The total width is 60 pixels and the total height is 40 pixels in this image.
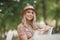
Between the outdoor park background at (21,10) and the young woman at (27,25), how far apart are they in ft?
0.18

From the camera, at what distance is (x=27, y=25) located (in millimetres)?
1121

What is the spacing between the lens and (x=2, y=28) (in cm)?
117

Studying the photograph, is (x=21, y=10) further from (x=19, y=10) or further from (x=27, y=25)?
(x=27, y=25)

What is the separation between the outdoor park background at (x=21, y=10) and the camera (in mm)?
1178

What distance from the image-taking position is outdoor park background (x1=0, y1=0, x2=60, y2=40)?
3.86 ft

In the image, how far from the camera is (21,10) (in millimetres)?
1166

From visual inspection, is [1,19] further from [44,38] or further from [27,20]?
[44,38]

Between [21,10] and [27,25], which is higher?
[21,10]

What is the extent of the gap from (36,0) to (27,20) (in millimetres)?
200

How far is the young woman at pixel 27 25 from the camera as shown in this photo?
3.62ft

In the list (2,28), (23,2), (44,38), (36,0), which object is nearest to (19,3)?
(23,2)

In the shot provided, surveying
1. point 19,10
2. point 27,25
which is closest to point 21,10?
point 19,10

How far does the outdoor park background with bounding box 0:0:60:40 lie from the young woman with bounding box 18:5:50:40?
0.18ft

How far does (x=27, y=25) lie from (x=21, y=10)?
136 millimetres
